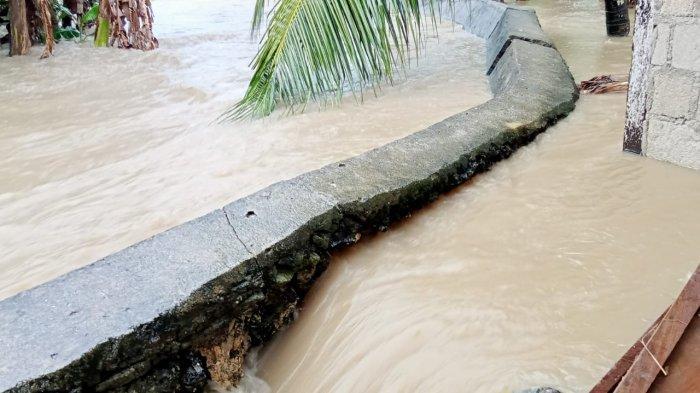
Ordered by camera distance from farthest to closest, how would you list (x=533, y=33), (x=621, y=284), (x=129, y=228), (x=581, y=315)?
(x=533, y=33) → (x=129, y=228) → (x=621, y=284) → (x=581, y=315)

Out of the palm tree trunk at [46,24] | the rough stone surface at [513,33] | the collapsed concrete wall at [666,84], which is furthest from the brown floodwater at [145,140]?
the collapsed concrete wall at [666,84]

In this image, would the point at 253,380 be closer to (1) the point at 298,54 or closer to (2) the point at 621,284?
(2) the point at 621,284

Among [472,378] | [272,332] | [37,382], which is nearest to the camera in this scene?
[37,382]

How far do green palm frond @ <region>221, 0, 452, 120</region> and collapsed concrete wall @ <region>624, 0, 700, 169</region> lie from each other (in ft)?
4.79

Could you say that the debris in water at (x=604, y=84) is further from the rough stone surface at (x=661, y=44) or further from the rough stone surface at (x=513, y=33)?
the rough stone surface at (x=661, y=44)

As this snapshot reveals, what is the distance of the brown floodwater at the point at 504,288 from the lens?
1.60 m

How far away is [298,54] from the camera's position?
429cm

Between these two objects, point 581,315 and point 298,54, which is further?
point 298,54

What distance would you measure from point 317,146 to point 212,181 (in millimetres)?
777

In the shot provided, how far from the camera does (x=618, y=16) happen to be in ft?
19.4

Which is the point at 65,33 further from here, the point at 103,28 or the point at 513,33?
the point at 513,33

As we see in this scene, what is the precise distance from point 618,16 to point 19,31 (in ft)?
26.6

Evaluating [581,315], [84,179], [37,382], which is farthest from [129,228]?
[581,315]

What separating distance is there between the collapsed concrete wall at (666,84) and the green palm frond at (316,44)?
146 centimetres
